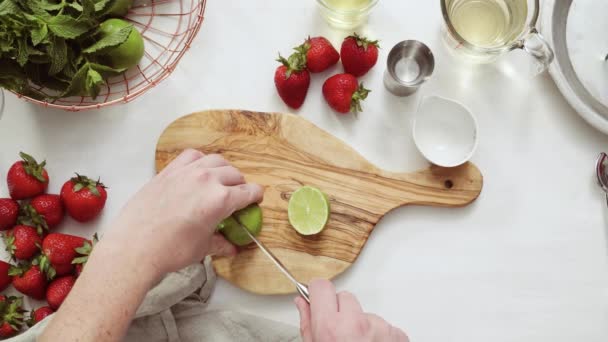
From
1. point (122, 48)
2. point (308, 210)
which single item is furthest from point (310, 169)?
point (122, 48)

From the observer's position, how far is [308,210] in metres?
1.16

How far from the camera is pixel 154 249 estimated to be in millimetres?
938

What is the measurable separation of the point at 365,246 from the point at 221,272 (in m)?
0.33

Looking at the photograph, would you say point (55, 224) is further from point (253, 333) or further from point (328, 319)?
point (328, 319)

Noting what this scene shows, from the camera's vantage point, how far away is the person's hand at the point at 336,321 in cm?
92

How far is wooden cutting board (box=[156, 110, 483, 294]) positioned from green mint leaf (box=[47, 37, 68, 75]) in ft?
0.84

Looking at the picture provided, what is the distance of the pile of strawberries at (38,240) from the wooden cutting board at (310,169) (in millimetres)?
191

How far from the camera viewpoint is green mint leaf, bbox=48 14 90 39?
1.04 m

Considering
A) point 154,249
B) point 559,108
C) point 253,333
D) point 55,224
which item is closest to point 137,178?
point 55,224

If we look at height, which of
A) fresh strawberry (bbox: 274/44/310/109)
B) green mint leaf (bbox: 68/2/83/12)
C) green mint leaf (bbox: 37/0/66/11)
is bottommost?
green mint leaf (bbox: 37/0/66/11)

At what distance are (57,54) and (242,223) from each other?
504mm

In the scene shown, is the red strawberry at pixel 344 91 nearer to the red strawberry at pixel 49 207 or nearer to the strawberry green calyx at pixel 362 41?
the strawberry green calyx at pixel 362 41

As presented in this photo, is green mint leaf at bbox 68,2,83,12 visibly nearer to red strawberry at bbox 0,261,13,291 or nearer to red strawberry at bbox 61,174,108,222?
red strawberry at bbox 61,174,108,222

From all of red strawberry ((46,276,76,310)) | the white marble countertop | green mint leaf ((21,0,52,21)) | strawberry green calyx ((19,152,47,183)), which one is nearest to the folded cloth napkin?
the white marble countertop
